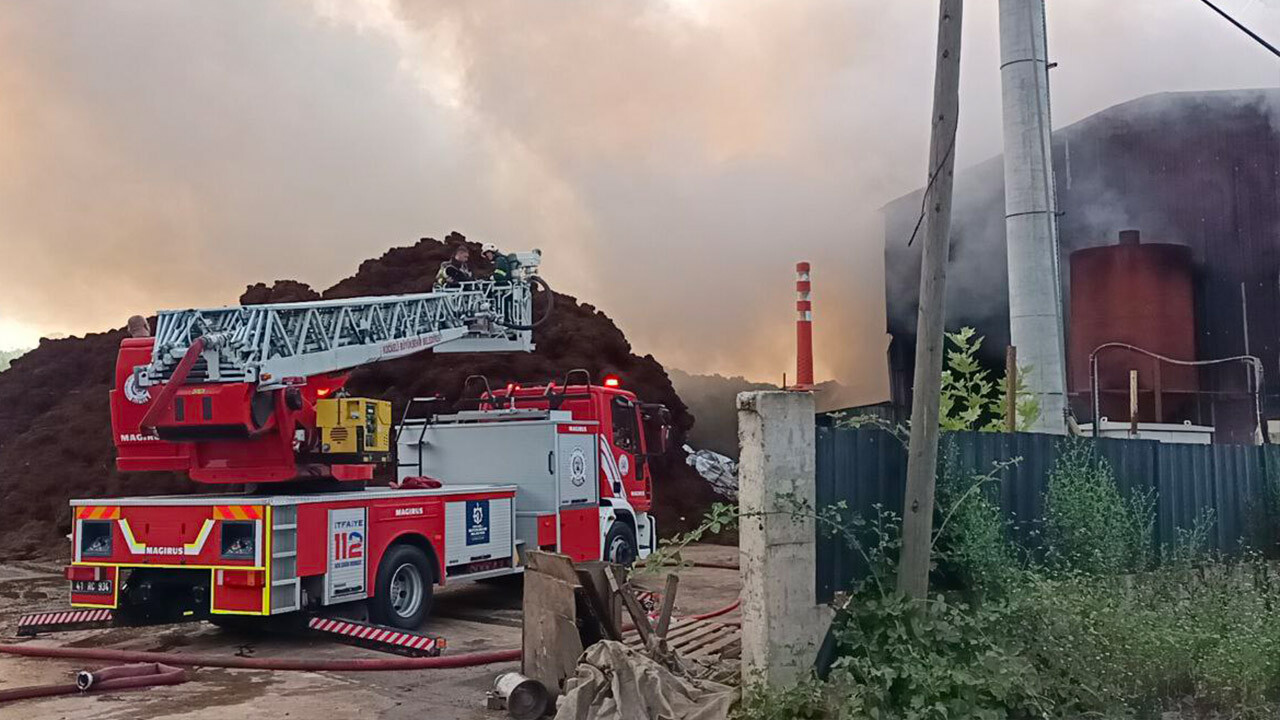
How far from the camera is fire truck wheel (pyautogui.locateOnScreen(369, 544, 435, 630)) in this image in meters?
9.62

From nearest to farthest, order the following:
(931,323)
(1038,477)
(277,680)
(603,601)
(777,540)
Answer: (777,540) < (931,323) < (603,601) < (1038,477) < (277,680)

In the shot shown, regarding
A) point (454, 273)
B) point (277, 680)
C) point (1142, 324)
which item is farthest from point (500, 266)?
point (1142, 324)

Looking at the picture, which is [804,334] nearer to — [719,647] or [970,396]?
[970,396]

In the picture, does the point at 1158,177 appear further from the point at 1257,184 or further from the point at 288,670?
the point at 288,670

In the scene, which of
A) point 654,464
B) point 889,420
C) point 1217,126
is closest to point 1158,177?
point 1217,126

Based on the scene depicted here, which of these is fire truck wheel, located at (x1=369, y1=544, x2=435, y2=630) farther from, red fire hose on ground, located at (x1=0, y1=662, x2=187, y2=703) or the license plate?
the license plate

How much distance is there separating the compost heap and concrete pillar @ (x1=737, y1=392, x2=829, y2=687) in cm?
1426

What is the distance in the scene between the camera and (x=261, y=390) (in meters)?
9.44

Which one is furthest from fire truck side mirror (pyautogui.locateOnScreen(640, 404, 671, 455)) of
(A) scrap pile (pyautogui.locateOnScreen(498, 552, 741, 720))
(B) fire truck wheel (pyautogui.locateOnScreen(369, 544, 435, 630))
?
(A) scrap pile (pyautogui.locateOnScreen(498, 552, 741, 720))

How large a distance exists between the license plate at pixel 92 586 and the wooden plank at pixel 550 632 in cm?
473

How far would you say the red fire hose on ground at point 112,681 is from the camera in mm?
7121

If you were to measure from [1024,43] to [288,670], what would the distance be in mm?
8893

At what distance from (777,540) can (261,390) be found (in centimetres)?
571

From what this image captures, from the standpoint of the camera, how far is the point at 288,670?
8.25m
